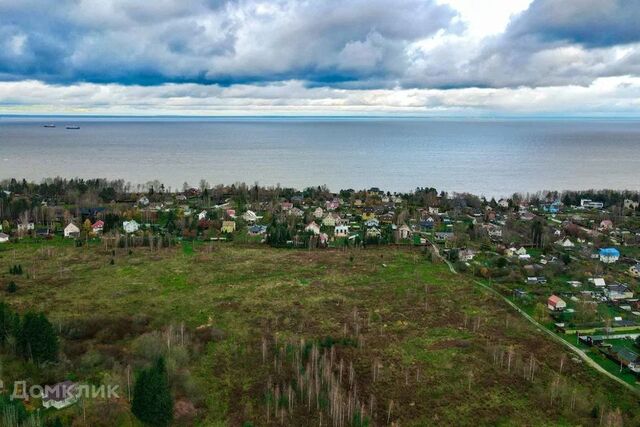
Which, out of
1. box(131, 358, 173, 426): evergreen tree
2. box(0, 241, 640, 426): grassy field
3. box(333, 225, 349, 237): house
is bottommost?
box(333, 225, 349, 237): house

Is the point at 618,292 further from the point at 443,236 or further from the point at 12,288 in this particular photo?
the point at 12,288

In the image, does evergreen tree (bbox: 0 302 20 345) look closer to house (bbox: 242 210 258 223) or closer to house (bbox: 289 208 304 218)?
house (bbox: 242 210 258 223)

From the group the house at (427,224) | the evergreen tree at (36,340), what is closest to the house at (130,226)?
the evergreen tree at (36,340)

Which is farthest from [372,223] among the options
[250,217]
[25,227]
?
[25,227]

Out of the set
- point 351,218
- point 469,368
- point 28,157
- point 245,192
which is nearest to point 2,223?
point 245,192

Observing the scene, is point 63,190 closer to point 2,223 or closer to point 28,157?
point 2,223

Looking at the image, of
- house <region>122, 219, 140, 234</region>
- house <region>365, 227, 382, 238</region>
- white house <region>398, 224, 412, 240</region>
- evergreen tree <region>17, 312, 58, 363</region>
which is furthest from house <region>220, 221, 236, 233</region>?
evergreen tree <region>17, 312, 58, 363</region>

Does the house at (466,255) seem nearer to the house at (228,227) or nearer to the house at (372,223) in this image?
the house at (372,223)
